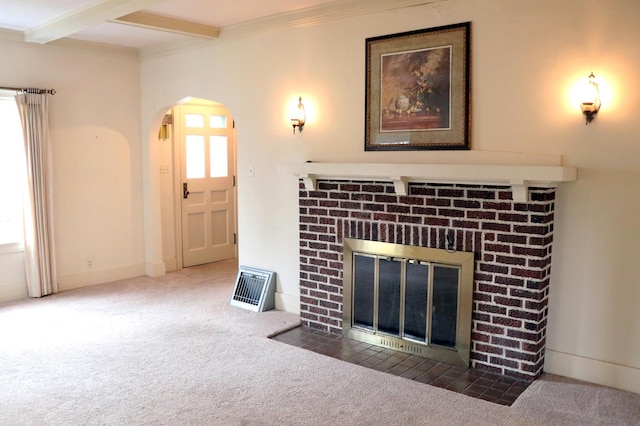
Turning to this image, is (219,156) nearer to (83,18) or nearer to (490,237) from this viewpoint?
(83,18)

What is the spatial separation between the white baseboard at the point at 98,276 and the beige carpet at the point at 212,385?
944 mm

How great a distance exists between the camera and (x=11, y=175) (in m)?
5.32

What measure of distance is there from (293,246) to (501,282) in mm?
1937

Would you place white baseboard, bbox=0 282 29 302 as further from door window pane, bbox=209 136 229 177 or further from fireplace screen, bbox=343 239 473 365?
fireplace screen, bbox=343 239 473 365

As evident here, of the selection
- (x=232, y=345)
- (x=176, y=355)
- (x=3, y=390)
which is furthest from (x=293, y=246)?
(x=3, y=390)

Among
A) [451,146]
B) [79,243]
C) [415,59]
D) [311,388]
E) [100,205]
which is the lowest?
[311,388]

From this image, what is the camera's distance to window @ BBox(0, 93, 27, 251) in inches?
206

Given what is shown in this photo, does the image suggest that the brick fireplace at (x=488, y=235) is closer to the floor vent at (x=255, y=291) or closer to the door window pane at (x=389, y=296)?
the door window pane at (x=389, y=296)

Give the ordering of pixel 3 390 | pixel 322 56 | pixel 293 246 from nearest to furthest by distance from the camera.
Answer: pixel 3 390
pixel 322 56
pixel 293 246

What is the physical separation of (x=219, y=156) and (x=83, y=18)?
2.76 meters

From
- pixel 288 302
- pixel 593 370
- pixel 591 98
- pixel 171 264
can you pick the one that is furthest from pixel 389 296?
pixel 171 264

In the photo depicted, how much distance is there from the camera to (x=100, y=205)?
5910mm

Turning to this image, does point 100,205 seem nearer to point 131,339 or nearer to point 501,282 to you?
point 131,339

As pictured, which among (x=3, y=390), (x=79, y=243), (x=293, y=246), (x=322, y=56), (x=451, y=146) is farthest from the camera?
(x=79, y=243)
